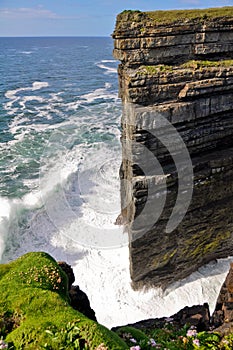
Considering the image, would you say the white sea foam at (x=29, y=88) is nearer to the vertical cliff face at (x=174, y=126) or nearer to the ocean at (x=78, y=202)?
the ocean at (x=78, y=202)

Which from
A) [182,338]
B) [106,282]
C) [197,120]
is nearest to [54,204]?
[106,282]

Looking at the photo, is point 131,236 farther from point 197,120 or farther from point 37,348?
point 37,348

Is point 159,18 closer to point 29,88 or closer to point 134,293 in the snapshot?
point 134,293

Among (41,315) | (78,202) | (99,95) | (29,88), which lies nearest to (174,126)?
(41,315)

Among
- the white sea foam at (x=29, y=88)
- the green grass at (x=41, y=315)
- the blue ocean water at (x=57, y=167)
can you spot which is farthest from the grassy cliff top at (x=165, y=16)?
the white sea foam at (x=29, y=88)

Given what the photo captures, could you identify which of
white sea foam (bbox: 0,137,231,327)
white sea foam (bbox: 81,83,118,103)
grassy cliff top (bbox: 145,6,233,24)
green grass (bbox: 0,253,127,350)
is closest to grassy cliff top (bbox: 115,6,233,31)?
grassy cliff top (bbox: 145,6,233,24)

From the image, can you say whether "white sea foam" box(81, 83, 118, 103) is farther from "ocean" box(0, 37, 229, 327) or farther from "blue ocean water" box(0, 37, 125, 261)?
"ocean" box(0, 37, 229, 327)

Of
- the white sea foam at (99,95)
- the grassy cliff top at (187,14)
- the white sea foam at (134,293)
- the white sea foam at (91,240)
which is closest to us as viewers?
the grassy cliff top at (187,14)
